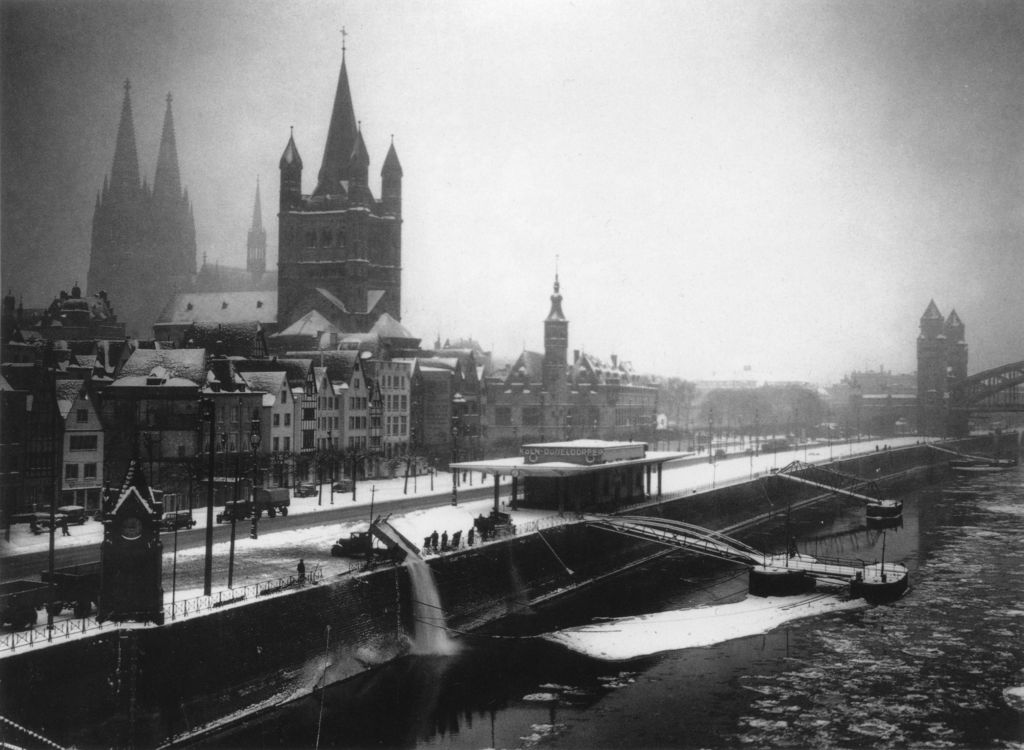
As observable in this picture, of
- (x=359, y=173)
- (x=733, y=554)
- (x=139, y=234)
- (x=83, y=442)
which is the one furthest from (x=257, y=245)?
(x=733, y=554)

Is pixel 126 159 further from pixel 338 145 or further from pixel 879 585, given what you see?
pixel 338 145

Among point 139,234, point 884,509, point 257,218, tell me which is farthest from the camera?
point 257,218

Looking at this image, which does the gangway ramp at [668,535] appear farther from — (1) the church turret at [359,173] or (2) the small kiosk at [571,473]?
(1) the church turret at [359,173]

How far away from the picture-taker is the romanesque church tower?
55938 mm

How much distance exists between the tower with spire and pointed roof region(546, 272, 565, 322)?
24818 mm

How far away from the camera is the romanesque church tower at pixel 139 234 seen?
55.9m

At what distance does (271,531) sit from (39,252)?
19.9m

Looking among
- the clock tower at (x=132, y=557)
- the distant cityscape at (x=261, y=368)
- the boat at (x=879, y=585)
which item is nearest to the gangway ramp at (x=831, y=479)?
the distant cityscape at (x=261, y=368)

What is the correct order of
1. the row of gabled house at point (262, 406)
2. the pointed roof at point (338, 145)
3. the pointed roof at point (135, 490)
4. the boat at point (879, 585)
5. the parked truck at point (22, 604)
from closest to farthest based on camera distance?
the parked truck at point (22, 604)
the pointed roof at point (135, 490)
the boat at point (879, 585)
the row of gabled house at point (262, 406)
the pointed roof at point (338, 145)

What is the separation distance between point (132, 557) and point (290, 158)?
92.6m

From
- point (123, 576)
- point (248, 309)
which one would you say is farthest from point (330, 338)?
point (123, 576)

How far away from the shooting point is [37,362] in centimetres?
5878

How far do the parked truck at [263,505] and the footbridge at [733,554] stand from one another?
19084mm

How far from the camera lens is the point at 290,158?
118 metres
